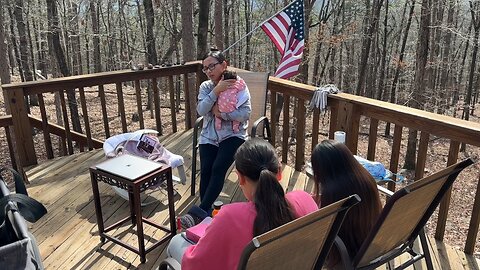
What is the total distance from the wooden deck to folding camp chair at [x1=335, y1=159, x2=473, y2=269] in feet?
2.30

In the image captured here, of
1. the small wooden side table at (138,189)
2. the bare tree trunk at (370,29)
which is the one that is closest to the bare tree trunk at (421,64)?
the bare tree trunk at (370,29)

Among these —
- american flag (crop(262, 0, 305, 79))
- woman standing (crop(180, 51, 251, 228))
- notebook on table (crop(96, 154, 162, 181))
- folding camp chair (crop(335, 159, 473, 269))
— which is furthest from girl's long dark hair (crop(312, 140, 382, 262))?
american flag (crop(262, 0, 305, 79))

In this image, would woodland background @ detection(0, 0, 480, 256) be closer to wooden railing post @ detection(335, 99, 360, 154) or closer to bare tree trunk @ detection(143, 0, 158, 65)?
bare tree trunk @ detection(143, 0, 158, 65)

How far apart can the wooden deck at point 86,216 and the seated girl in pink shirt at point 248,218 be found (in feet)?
3.84

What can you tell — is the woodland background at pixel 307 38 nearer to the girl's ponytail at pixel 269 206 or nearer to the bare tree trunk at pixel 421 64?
the bare tree trunk at pixel 421 64

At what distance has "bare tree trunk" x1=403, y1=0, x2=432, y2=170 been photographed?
30.0ft

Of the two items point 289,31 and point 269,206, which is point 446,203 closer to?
point 269,206

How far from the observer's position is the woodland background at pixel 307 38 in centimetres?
948

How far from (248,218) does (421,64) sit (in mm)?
9295

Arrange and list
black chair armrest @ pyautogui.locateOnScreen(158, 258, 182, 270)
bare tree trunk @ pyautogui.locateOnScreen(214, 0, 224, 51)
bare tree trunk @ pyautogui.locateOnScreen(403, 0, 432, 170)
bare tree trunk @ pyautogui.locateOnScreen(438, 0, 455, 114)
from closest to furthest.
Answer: black chair armrest @ pyautogui.locateOnScreen(158, 258, 182, 270), bare tree trunk @ pyautogui.locateOnScreen(214, 0, 224, 51), bare tree trunk @ pyautogui.locateOnScreen(403, 0, 432, 170), bare tree trunk @ pyautogui.locateOnScreen(438, 0, 455, 114)

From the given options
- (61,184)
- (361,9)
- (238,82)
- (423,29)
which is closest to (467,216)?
(423,29)

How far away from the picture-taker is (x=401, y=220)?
167 cm

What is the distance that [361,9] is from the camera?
55.6ft

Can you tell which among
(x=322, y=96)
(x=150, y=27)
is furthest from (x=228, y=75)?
(x=150, y=27)
